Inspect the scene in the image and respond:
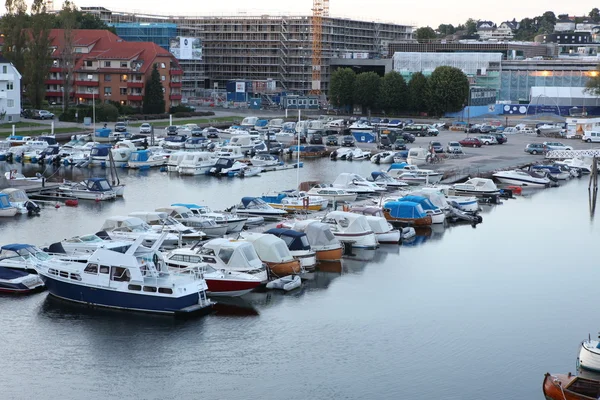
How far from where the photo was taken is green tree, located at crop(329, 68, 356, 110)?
76000 mm

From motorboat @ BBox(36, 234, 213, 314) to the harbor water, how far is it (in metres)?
0.27

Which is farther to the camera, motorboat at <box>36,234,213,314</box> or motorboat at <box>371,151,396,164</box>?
motorboat at <box>371,151,396,164</box>

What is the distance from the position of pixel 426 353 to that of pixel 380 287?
4.55m

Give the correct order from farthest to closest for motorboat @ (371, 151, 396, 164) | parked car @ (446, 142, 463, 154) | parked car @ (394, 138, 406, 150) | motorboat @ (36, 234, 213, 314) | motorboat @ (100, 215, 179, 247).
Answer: parked car @ (394, 138, 406, 150)
parked car @ (446, 142, 463, 154)
motorboat @ (371, 151, 396, 164)
motorboat @ (100, 215, 179, 247)
motorboat @ (36, 234, 213, 314)

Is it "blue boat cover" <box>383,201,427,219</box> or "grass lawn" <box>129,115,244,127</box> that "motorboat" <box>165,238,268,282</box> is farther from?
"grass lawn" <box>129,115,244,127</box>

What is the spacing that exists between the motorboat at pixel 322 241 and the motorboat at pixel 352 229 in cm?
119

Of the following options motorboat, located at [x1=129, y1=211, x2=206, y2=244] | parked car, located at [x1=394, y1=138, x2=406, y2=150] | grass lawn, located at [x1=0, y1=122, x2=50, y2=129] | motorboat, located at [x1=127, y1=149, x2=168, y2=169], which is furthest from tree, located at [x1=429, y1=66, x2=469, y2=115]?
motorboat, located at [x1=129, y1=211, x2=206, y2=244]

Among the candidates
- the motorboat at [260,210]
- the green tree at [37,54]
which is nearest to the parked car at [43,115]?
the green tree at [37,54]

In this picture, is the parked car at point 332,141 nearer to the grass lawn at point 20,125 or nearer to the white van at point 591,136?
the white van at point 591,136

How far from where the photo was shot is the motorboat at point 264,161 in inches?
1738

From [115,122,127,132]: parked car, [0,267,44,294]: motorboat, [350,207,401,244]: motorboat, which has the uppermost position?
[115,122,127,132]: parked car

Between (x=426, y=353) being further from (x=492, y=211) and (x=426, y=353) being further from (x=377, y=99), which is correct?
(x=377, y=99)

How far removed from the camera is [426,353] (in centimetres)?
1775

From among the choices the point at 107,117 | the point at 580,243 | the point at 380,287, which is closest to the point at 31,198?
Answer: the point at 380,287
